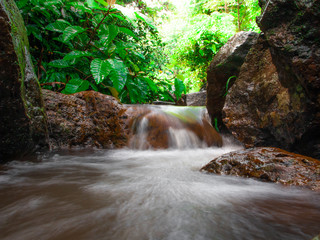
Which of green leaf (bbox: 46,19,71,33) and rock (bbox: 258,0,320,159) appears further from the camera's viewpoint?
green leaf (bbox: 46,19,71,33)

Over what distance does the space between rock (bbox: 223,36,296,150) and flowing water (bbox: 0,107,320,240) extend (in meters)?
1.37

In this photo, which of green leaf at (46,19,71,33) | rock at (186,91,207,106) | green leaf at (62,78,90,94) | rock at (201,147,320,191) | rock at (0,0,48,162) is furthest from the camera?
rock at (186,91,207,106)

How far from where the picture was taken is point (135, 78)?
4.34 m

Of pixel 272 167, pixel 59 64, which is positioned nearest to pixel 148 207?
pixel 272 167

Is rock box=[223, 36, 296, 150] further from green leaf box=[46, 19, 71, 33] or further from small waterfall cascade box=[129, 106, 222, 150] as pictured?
green leaf box=[46, 19, 71, 33]

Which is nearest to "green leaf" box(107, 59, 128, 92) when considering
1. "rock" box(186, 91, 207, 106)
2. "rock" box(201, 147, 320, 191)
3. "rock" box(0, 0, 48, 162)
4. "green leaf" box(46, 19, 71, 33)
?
"green leaf" box(46, 19, 71, 33)

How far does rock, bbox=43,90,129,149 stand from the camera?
2900 millimetres

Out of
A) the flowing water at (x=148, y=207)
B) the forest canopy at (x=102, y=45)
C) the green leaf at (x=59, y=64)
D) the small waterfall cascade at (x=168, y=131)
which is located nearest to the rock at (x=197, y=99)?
the forest canopy at (x=102, y=45)

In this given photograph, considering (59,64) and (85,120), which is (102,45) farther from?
(85,120)

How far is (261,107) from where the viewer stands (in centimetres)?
279

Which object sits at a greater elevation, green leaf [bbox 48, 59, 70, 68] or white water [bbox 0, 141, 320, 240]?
green leaf [bbox 48, 59, 70, 68]

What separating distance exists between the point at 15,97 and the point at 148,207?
1.66 meters

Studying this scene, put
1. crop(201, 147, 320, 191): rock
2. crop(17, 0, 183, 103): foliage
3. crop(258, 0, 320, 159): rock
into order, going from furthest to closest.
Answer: crop(17, 0, 183, 103): foliage
crop(258, 0, 320, 159): rock
crop(201, 147, 320, 191): rock

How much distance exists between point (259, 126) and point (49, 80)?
12.8 feet
